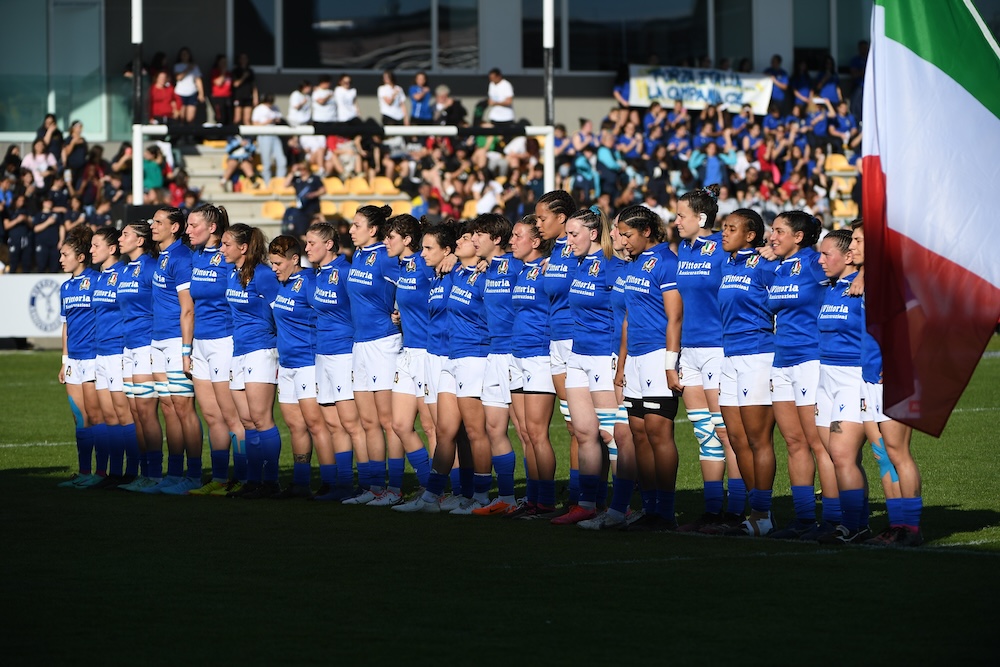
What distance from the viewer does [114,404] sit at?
13.5 meters

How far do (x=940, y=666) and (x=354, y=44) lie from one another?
2863 centimetres

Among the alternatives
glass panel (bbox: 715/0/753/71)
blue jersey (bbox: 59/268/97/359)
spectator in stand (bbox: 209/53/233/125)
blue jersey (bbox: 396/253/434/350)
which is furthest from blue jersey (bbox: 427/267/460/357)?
glass panel (bbox: 715/0/753/71)

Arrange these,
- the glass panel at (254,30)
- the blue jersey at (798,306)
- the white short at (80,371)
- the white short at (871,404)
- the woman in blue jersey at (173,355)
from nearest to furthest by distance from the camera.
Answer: the white short at (871,404), the blue jersey at (798,306), the woman in blue jersey at (173,355), the white short at (80,371), the glass panel at (254,30)

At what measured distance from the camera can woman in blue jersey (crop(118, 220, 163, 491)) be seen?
42.9 ft

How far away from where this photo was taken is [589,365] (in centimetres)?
1091

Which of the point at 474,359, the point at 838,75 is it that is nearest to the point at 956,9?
the point at 474,359

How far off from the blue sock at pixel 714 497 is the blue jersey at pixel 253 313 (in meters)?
3.88

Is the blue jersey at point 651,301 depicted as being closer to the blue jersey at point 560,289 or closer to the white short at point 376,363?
the blue jersey at point 560,289

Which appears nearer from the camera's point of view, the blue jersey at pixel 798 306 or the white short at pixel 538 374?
the blue jersey at pixel 798 306

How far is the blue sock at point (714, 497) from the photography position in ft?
34.6

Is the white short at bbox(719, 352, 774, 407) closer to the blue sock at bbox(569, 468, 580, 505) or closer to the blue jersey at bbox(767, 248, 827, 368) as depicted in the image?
the blue jersey at bbox(767, 248, 827, 368)

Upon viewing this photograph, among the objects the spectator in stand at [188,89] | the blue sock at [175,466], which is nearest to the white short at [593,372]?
the blue sock at [175,466]

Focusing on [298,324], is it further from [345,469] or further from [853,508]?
[853,508]

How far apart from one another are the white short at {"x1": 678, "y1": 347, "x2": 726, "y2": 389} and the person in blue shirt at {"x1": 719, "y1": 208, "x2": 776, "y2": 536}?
147mm
